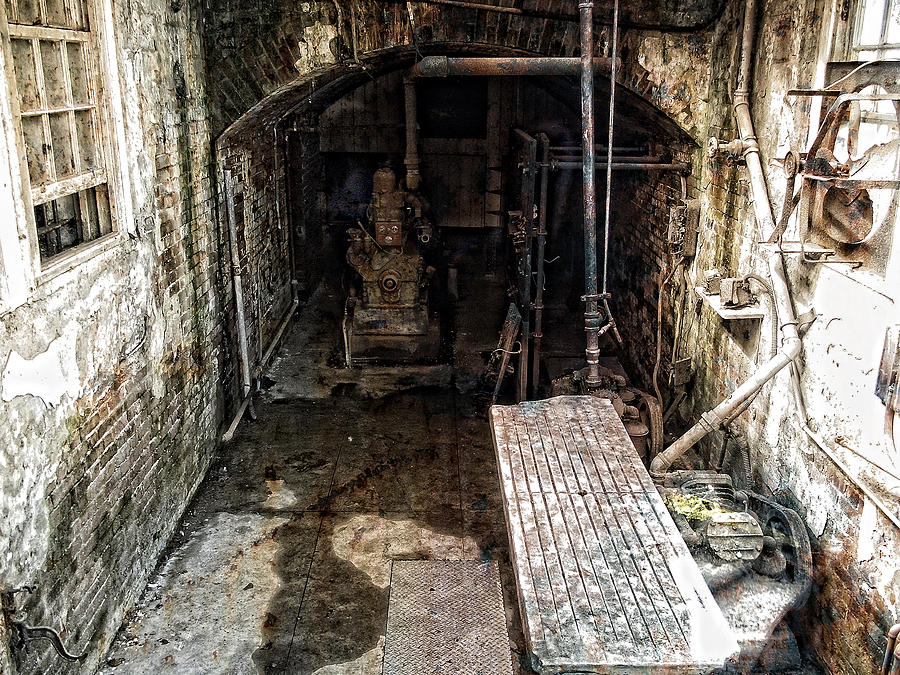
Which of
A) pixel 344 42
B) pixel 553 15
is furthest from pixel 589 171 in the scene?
pixel 344 42

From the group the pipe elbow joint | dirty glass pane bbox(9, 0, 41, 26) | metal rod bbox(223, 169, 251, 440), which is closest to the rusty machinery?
metal rod bbox(223, 169, 251, 440)

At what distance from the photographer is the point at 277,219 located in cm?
931

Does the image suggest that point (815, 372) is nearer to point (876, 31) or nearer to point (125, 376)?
point (876, 31)

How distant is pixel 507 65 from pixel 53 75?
3.10 metres

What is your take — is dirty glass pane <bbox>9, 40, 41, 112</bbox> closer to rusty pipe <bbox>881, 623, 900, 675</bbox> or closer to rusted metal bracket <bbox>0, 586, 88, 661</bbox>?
rusted metal bracket <bbox>0, 586, 88, 661</bbox>

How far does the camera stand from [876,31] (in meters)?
3.91

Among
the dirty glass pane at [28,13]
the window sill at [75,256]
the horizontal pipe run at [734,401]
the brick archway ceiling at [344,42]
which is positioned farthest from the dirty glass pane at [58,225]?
the horizontal pipe run at [734,401]

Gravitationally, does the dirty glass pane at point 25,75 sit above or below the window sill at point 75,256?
above

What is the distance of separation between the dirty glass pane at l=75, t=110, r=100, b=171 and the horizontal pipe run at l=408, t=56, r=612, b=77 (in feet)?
8.36

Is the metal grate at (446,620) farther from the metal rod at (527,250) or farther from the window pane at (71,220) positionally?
the window pane at (71,220)

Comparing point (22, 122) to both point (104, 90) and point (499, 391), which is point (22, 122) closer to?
point (104, 90)

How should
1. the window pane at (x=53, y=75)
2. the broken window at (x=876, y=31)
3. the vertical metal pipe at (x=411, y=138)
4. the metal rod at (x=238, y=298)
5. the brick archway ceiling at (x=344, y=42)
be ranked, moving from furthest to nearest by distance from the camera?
the vertical metal pipe at (x=411, y=138) → the metal rod at (x=238, y=298) → the brick archway ceiling at (x=344, y=42) → the window pane at (x=53, y=75) → the broken window at (x=876, y=31)

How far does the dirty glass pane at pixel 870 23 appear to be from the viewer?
3.89m

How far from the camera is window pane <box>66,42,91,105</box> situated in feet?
14.2
